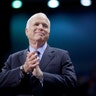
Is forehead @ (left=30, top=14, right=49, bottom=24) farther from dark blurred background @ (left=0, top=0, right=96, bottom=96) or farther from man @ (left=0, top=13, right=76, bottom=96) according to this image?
dark blurred background @ (left=0, top=0, right=96, bottom=96)

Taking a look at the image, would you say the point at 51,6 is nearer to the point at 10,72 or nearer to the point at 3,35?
the point at 3,35

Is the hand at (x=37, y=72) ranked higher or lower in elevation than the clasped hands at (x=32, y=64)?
lower

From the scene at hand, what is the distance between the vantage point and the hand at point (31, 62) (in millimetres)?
1550

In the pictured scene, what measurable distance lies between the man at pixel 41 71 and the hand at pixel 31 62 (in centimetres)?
7

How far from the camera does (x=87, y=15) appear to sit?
2002 millimetres

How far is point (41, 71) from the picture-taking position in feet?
5.48

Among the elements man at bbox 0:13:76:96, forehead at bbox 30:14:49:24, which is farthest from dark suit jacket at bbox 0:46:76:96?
forehead at bbox 30:14:49:24

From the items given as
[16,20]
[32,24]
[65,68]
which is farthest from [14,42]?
[65,68]

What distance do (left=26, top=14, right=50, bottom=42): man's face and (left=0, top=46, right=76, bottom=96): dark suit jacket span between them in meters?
0.08

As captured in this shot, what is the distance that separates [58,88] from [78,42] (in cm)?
37

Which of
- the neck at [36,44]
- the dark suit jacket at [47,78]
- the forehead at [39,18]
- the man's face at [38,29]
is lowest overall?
the dark suit jacket at [47,78]

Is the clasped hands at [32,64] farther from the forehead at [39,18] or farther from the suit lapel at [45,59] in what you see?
the forehead at [39,18]

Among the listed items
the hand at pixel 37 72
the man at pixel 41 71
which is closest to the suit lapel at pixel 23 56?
the man at pixel 41 71

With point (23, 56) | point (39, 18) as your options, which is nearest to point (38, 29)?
point (39, 18)
